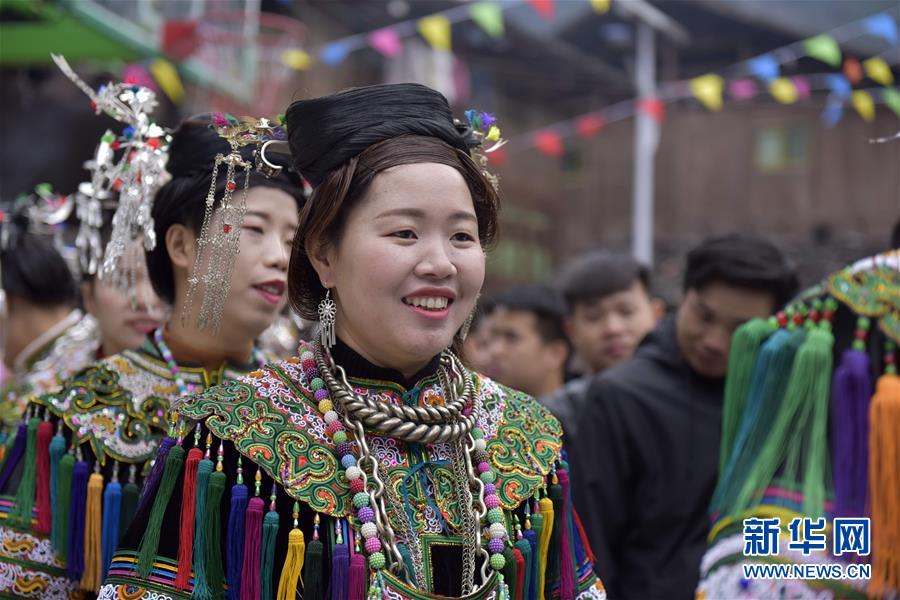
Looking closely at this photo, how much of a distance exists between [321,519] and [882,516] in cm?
124

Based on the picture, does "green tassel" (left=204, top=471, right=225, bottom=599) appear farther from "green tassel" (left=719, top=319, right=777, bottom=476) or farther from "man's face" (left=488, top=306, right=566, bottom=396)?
"man's face" (left=488, top=306, right=566, bottom=396)

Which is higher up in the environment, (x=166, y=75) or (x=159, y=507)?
(x=166, y=75)

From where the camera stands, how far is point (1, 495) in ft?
7.25

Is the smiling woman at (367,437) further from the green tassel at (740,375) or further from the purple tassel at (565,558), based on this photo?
the green tassel at (740,375)

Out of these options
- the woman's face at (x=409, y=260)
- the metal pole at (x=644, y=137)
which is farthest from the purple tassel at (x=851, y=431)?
the metal pole at (x=644, y=137)

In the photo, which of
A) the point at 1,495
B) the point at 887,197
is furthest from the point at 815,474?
the point at 887,197

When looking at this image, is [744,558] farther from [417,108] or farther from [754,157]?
[754,157]

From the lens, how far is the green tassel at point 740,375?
2547 millimetres

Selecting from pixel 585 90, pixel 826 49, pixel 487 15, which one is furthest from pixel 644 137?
pixel 487 15

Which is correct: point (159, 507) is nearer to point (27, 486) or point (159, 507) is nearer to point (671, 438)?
point (27, 486)

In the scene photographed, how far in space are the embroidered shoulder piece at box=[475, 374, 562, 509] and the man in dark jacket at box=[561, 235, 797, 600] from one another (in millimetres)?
1171

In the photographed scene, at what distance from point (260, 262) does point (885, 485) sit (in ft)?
4.63

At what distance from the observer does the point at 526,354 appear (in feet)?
15.2

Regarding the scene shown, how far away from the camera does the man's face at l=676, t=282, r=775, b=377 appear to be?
3156mm
